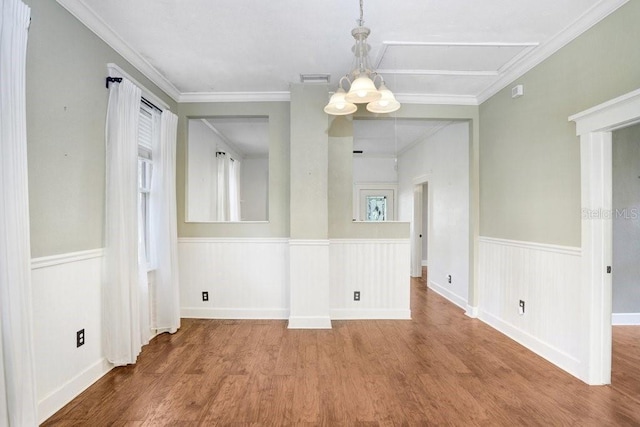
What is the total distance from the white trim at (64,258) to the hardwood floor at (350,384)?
0.98m

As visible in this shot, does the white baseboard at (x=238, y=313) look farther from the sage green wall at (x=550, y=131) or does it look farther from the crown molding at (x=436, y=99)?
the crown molding at (x=436, y=99)

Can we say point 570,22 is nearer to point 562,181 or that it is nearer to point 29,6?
point 562,181

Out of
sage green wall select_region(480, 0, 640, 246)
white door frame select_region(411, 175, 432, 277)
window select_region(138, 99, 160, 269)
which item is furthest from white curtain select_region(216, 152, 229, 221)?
sage green wall select_region(480, 0, 640, 246)

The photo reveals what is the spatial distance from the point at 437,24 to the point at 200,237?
3.35 meters

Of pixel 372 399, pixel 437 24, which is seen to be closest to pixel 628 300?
pixel 372 399

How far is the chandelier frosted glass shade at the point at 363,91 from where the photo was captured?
1.76 meters

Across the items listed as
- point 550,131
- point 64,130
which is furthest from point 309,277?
point 550,131

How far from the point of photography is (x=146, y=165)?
3.22 meters

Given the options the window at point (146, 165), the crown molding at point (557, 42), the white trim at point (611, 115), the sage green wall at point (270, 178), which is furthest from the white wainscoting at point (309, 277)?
the crown molding at point (557, 42)

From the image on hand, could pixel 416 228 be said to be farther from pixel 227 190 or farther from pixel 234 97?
pixel 234 97

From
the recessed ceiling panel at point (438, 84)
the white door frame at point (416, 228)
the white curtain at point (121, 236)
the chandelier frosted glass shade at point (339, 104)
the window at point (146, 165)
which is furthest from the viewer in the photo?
the white door frame at point (416, 228)

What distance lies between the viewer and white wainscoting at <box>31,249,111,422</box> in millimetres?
1867

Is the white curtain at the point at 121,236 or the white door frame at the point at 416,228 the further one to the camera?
the white door frame at the point at 416,228

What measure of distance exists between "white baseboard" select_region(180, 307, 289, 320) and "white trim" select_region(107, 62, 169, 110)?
2.45 m
